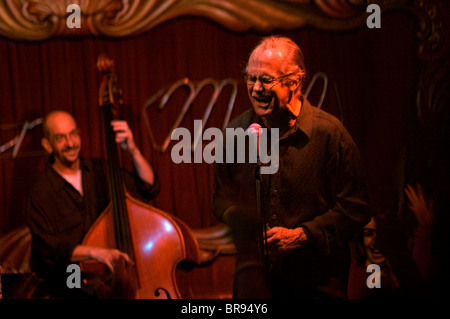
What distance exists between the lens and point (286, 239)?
2518mm

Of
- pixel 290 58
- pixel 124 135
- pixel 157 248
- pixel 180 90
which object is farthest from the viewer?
pixel 180 90

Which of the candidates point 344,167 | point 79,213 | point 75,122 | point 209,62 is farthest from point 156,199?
point 344,167

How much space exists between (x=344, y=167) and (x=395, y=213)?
53 cm

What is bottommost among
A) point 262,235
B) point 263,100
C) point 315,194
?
point 262,235

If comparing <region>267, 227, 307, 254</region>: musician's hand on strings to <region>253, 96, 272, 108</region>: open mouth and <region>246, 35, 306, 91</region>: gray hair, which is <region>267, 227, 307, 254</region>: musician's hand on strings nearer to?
<region>253, 96, 272, 108</region>: open mouth

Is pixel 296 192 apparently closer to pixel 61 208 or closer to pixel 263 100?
pixel 263 100

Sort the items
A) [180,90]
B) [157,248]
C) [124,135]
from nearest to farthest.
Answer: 1. [157,248]
2. [124,135]
3. [180,90]

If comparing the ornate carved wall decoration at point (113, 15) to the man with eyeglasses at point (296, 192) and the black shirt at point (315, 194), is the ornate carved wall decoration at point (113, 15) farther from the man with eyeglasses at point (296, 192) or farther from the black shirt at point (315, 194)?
the black shirt at point (315, 194)

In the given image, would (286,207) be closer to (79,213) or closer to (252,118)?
(252,118)

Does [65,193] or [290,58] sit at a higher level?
[290,58]

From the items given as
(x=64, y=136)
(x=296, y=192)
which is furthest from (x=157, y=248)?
(x=64, y=136)

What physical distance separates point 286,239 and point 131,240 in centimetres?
71

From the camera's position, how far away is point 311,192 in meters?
2.56

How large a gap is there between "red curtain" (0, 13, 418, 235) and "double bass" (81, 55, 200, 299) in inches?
10.4
